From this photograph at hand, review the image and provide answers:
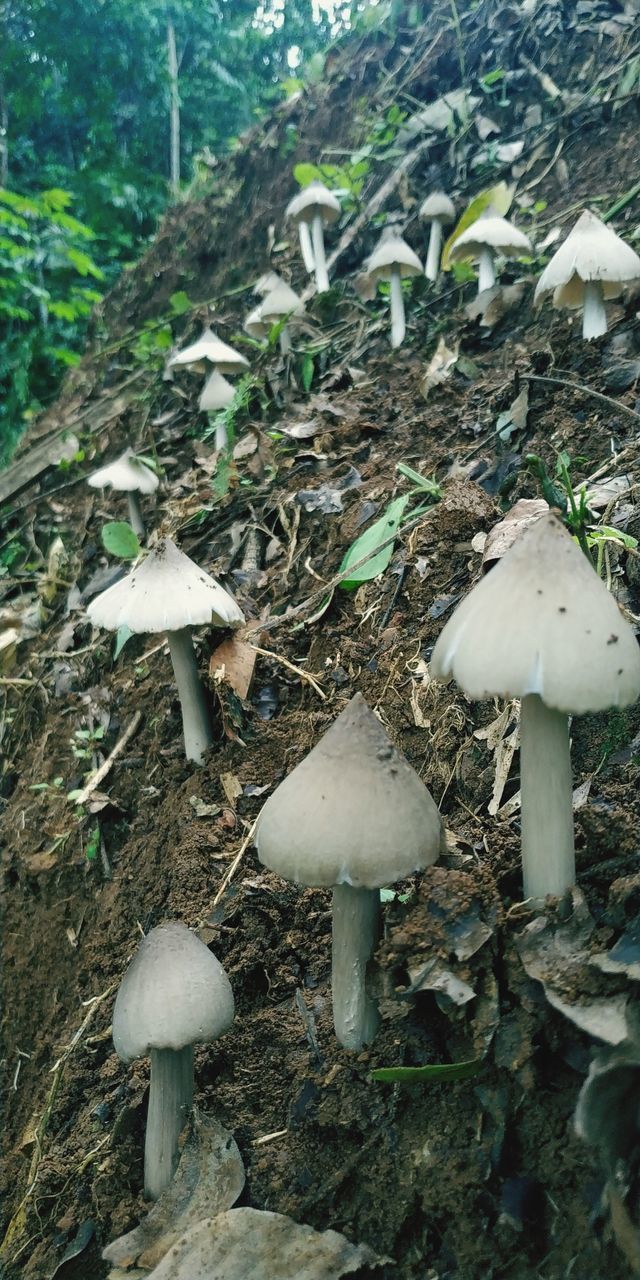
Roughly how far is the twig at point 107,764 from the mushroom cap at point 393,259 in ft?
12.1

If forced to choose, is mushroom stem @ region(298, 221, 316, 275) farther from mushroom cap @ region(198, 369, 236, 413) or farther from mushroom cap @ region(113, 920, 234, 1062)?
mushroom cap @ region(113, 920, 234, 1062)

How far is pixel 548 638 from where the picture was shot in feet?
5.19

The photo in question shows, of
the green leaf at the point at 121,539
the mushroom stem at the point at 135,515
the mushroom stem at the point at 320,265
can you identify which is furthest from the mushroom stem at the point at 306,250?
the green leaf at the point at 121,539

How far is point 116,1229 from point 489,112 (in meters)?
8.20

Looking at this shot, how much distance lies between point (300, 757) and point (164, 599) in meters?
0.71

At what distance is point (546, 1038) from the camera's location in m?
1.71

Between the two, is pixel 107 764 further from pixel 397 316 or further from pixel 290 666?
pixel 397 316

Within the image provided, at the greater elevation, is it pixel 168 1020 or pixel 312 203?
pixel 312 203

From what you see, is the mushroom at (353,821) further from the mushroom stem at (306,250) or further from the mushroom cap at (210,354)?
the mushroom stem at (306,250)

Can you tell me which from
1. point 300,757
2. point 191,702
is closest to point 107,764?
point 191,702

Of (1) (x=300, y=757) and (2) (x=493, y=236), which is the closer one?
(1) (x=300, y=757)

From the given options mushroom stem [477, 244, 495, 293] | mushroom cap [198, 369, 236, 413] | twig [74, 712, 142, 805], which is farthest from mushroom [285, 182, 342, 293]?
twig [74, 712, 142, 805]

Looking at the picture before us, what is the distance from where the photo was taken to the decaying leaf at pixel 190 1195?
74.4 inches

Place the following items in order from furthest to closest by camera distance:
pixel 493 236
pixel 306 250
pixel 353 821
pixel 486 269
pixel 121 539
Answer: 1. pixel 306 250
2. pixel 486 269
3. pixel 493 236
4. pixel 121 539
5. pixel 353 821
